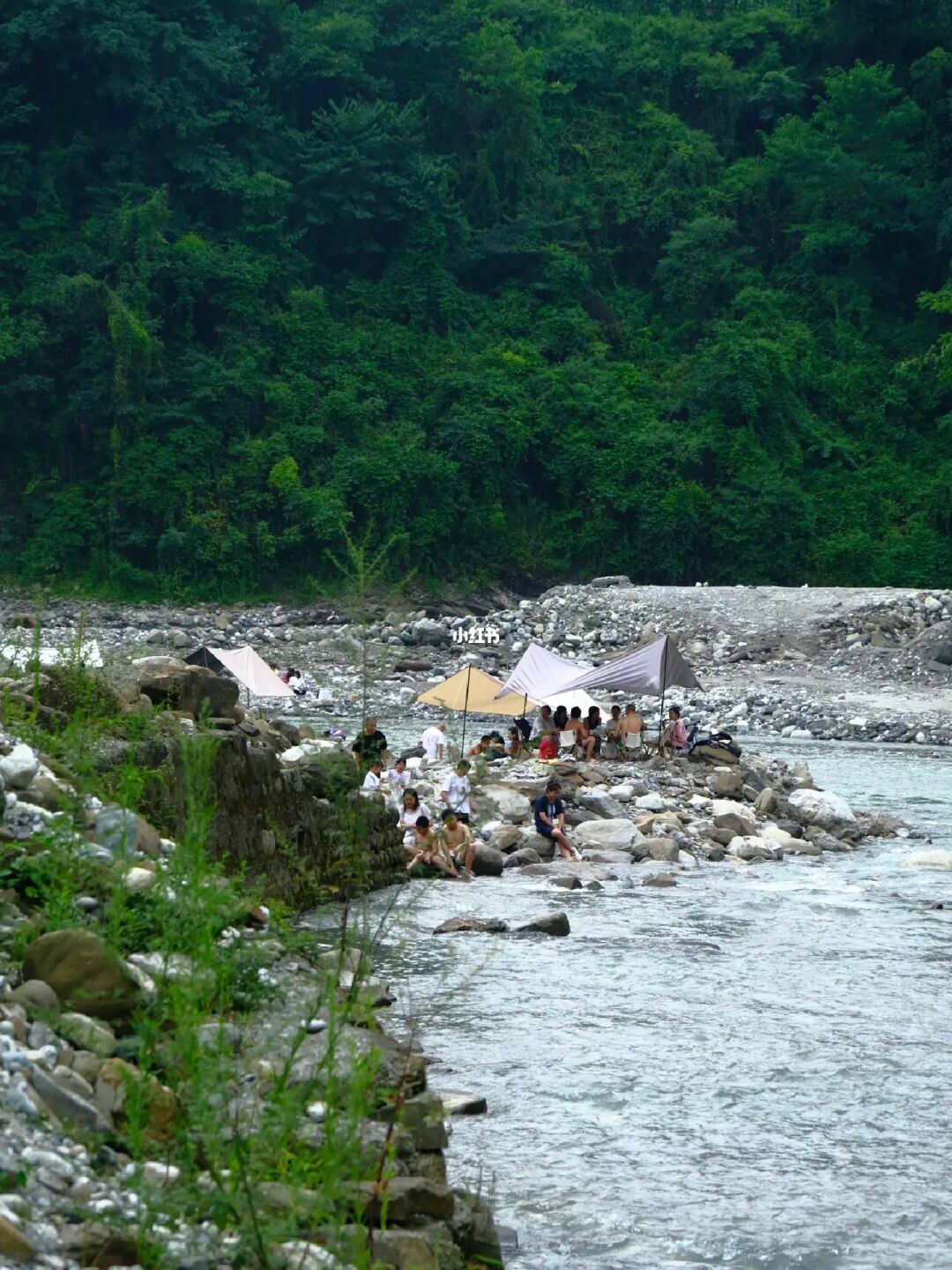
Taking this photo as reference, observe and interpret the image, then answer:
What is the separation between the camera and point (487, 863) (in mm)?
16078

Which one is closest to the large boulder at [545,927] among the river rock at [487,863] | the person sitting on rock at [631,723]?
the river rock at [487,863]

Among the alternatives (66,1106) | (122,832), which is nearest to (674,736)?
(122,832)

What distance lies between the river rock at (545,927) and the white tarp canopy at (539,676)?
395 inches

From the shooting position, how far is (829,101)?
189 ft

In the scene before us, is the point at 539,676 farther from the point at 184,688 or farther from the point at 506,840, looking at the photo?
the point at 184,688

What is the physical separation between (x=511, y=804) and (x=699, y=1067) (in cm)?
886

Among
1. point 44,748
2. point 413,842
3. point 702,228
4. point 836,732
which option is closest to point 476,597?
point 702,228

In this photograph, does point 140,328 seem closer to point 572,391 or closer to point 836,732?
point 572,391

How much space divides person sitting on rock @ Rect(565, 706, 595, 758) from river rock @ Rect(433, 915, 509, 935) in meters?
9.93

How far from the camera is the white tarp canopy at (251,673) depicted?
2134 centimetres

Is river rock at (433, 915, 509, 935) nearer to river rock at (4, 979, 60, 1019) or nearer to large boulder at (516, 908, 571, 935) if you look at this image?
large boulder at (516, 908, 571, 935)

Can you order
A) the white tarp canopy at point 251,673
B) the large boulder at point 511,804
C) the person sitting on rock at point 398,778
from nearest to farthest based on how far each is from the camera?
the person sitting on rock at point 398,778 → the large boulder at point 511,804 → the white tarp canopy at point 251,673

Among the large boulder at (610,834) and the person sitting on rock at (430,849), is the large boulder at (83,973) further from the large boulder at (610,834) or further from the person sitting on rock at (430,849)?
the large boulder at (610,834)

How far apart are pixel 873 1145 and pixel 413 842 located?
311 inches
